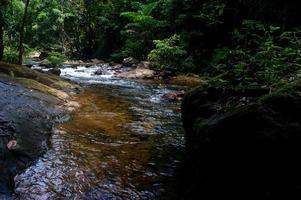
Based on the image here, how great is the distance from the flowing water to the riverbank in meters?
0.16

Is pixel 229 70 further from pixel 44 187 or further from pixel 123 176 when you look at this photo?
pixel 44 187

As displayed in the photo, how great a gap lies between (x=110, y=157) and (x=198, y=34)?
50.6ft

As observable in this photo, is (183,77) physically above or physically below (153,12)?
below

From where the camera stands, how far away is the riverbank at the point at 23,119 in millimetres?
5141

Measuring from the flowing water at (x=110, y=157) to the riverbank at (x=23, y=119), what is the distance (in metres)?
0.16

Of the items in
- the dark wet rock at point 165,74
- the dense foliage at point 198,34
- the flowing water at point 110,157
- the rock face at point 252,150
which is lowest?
the flowing water at point 110,157

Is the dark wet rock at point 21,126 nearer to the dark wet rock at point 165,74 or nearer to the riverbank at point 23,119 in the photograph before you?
the riverbank at point 23,119

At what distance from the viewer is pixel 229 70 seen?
507 cm

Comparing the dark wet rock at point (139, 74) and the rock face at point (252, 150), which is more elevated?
the rock face at point (252, 150)

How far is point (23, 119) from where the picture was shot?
670cm

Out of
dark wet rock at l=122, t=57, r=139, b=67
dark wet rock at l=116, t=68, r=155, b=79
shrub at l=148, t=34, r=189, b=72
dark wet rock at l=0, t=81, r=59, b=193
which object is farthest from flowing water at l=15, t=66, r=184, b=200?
dark wet rock at l=122, t=57, r=139, b=67

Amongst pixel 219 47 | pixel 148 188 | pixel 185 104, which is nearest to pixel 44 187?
pixel 148 188

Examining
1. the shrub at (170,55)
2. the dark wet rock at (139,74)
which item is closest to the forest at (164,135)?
the dark wet rock at (139,74)

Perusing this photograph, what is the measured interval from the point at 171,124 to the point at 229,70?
11.2ft
